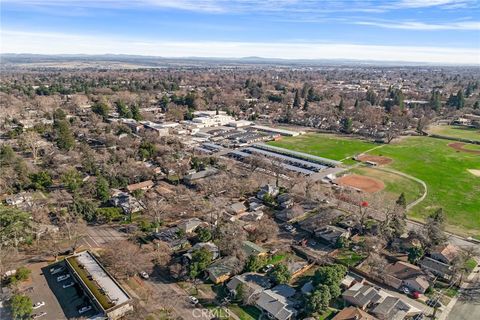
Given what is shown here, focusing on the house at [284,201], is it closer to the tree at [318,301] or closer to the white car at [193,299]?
the tree at [318,301]

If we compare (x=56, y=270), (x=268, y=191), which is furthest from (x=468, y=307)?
(x=56, y=270)

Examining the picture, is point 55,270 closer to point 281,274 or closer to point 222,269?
point 222,269

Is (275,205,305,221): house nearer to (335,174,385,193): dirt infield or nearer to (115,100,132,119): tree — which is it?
(335,174,385,193): dirt infield

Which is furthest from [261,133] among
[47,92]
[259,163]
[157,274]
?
[47,92]

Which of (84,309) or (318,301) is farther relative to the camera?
(84,309)

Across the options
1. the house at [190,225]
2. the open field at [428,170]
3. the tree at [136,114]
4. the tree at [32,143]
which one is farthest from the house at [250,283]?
the tree at [136,114]
